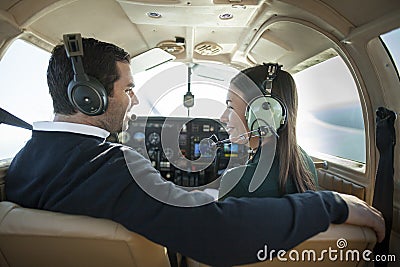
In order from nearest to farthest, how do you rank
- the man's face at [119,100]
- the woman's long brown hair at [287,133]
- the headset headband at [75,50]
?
the headset headband at [75,50]
the woman's long brown hair at [287,133]
the man's face at [119,100]

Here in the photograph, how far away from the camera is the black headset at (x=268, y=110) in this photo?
1.21m

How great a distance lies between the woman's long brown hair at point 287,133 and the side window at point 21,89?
1.01m

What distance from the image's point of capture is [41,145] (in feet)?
3.75

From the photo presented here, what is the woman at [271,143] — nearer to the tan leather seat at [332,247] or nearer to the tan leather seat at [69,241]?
the tan leather seat at [332,247]

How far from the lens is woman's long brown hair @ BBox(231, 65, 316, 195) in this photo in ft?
3.99

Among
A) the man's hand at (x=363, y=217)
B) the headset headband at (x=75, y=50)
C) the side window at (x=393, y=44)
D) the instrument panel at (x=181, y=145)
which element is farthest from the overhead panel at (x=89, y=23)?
the man's hand at (x=363, y=217)

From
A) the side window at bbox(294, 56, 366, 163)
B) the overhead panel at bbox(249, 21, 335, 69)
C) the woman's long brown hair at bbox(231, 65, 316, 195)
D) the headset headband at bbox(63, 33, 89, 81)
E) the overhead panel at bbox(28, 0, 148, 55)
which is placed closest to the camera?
the headset headband at bbox(63, 33, 89, 81)

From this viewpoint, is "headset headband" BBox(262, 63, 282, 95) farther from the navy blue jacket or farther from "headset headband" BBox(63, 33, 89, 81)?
"headset headband" BBox(63, 33, 89, 81)

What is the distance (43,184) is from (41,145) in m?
0.15

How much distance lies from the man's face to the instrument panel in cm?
152

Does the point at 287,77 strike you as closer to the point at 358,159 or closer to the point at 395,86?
the point at 395,86

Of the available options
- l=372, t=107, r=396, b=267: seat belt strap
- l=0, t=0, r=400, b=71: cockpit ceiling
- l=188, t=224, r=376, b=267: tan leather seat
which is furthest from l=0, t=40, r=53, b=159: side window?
l=372, t=107, r=396, b=267: seat belt strap

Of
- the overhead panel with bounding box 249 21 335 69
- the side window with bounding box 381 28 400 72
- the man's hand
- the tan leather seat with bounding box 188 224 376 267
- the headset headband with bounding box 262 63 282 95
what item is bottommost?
the tan leather seat with bounding box 188 224 376 267

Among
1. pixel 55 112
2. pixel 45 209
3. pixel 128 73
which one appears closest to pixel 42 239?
pixel 45 209
